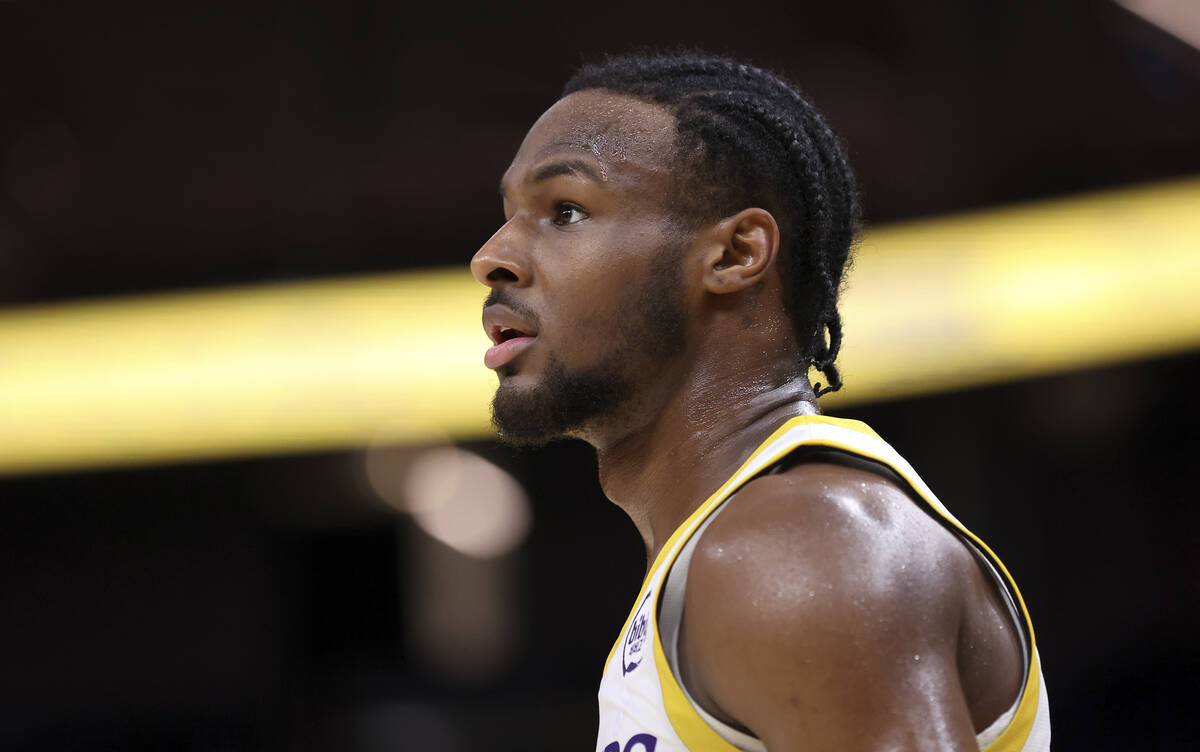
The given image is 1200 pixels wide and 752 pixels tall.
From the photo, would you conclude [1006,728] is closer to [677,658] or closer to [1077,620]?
[677,658]

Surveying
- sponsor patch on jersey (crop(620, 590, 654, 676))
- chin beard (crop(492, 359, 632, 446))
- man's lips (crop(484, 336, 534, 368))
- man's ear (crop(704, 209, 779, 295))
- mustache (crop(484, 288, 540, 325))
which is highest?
man's ear (crop(704, 209, 779, 295))

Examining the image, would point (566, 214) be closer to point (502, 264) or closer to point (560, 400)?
point (502, 264)

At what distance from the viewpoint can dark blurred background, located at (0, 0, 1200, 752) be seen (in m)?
6.75

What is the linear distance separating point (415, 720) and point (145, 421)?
2.76 meters

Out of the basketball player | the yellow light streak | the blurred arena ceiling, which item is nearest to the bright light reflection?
the yellow light streak

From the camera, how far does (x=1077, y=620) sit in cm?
738

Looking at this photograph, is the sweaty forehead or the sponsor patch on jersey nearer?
the sponsor patch on jersey

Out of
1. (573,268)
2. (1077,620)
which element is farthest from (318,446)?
(573,268)

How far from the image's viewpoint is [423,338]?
802cm

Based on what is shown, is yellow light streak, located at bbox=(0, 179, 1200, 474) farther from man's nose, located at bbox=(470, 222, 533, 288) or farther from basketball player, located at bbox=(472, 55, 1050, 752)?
man's nose, located at bbox=(470, 222, 533, 288)

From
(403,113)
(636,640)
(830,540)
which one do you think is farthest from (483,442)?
(830,540)

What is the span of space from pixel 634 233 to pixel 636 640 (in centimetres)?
64

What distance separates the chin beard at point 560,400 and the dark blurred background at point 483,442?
160 inches

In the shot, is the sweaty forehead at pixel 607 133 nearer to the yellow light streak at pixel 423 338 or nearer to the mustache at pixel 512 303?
the mustache at pixel 512 303
